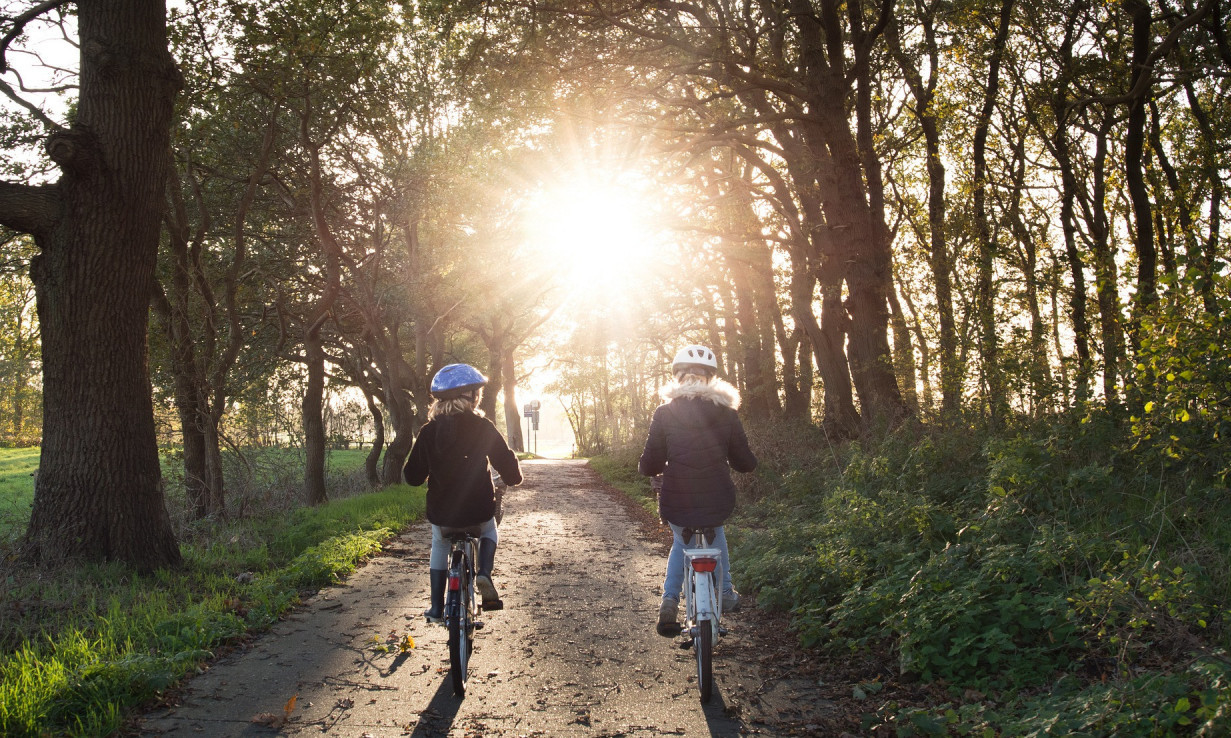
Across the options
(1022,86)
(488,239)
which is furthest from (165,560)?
(1022,86)

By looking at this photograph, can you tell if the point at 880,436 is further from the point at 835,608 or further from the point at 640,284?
the point at 640,284

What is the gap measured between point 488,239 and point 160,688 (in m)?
14.9

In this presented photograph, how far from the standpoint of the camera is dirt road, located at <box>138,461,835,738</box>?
4.39 meters

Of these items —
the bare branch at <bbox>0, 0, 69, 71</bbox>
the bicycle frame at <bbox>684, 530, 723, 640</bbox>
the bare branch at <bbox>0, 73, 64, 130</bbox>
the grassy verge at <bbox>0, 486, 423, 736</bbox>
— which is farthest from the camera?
the bare branch at <bbox>0, 73, 64, 130</bbox>

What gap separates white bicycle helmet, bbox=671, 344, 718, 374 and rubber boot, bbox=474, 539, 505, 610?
72.2 inches

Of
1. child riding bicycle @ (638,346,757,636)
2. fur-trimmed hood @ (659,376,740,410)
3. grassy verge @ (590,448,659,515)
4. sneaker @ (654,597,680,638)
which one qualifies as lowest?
grassy verge @ (590,448,659,515)

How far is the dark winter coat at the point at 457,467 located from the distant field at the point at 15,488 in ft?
24.5

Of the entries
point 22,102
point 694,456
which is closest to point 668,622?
point 694,456

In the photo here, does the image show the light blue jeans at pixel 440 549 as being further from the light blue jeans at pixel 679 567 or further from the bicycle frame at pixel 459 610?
the light blue jeans at pixel 679 567

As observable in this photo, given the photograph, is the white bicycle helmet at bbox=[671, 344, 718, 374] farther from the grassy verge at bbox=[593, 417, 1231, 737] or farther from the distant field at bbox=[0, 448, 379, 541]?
the distant field at bbox=[0, 448, 379, 541]

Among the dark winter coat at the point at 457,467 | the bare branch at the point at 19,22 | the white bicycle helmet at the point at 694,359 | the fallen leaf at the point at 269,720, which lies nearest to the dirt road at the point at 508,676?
the fallen leaf at the point at 269,720

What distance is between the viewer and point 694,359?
5391 millimetres

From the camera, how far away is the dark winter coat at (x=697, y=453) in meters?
→ 5.25

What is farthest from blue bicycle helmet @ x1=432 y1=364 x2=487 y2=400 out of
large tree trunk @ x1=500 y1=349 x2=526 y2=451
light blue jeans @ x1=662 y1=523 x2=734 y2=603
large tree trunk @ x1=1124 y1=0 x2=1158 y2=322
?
large tree trunk @ x1=500 y1=349 x2=526 y2=451
